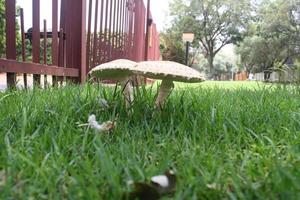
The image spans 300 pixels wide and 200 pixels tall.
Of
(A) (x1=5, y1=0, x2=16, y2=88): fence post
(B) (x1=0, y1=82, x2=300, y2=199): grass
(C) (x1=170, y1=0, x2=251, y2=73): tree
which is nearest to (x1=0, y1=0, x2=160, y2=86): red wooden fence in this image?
(A) (x1=5, y1=0, x2=16, y2=88): fence post

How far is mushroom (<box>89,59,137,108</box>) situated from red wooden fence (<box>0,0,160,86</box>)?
3.69 ft

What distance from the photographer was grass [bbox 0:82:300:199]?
3.31 ft

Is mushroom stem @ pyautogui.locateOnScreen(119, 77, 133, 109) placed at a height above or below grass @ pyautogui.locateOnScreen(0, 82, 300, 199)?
above

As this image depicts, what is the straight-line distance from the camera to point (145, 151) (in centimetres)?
135

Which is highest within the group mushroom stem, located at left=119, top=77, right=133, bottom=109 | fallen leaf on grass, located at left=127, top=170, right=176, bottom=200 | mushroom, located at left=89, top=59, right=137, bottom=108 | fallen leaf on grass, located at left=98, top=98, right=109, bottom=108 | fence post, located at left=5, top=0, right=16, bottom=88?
fence post, located at left=5, top=0, right=16, bottom=88

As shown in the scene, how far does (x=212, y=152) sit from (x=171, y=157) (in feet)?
0.51

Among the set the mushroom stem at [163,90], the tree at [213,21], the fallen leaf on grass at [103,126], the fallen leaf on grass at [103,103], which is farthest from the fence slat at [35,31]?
the tree at [213,21]

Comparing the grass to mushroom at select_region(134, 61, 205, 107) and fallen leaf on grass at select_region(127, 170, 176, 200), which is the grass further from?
mushroom at select_region(134, 61, 205, 107)

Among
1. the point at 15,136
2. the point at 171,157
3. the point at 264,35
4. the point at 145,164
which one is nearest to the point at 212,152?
the point at 171,157

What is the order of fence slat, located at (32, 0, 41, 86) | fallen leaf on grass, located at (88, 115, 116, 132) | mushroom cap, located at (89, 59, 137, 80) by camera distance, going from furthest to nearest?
fence slat, located at (32, 0, 41, 86) → mushroom cap, located at (89, 59, 137, 80) → fallen leaf on grass, located at (88, 115, 116, 132)

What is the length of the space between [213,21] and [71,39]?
46261 mm

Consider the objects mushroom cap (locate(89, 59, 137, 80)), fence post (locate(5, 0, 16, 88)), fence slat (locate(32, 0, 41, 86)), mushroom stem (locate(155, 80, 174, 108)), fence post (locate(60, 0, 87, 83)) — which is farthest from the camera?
fence post (locate(60, 0, 87, 83))

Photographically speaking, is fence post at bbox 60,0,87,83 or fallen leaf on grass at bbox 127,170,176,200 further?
fence post at bbox 60,0,87,83

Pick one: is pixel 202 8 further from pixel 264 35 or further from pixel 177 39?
pixel 264 35
